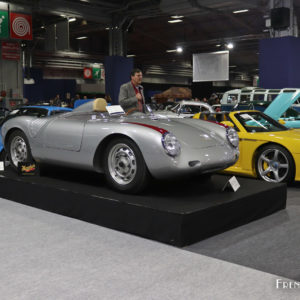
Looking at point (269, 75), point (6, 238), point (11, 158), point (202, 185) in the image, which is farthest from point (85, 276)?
point (269, 75)

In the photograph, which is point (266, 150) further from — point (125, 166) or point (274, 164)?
point (125, 166)

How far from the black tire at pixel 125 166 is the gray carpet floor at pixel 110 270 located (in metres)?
0.43

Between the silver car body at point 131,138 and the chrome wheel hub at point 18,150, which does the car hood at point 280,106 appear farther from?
the chrome wheel hub at point 18,150

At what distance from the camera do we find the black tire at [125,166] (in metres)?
3.53

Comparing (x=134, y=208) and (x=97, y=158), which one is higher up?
(x=97, y=158)

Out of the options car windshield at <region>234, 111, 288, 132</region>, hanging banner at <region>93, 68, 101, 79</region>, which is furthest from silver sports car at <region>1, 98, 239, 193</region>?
hanging banner at <region>93, 68, 101, 79</region>

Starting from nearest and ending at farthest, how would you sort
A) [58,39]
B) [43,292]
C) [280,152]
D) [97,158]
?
[43,292], [97,158], [280,152], [58,39]

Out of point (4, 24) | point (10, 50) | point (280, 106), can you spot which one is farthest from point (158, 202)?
point (10, 50)

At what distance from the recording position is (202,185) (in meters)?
4.07

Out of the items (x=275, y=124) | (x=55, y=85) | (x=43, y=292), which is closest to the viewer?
(x=43, y=292)

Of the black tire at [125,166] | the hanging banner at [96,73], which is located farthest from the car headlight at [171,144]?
the hanging banner at [96,73]

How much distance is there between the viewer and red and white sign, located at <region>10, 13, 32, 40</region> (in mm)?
13797

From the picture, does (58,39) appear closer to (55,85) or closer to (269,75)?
(269,75)

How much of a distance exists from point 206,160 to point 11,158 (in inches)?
94.3
